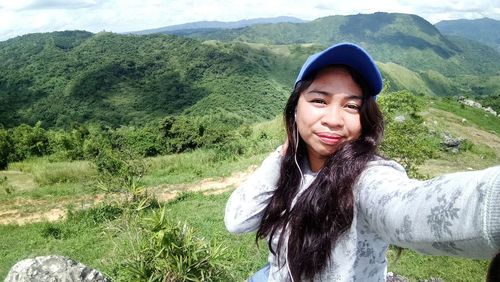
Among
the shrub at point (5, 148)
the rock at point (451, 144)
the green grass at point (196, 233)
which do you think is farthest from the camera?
the shrub at point (5, 148)

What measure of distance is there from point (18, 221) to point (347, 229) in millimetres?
10875

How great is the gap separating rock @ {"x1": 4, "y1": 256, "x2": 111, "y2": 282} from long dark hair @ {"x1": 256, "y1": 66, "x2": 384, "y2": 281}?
12.2 ft

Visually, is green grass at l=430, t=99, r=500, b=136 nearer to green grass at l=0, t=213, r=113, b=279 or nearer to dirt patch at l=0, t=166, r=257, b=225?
dirt patch at l=0, t=166, r=257, b=225

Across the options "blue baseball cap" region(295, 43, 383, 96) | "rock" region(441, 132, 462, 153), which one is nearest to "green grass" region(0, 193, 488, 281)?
"blue baseball cap" region(295, 43, 383, 96)

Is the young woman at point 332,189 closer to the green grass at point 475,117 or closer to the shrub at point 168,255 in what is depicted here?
the shrub at point 168,255

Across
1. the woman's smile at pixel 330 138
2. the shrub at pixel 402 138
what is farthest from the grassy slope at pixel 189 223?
the shrub at pixel 402 138

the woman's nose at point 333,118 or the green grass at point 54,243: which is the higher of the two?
the woman's nose at point 333,118

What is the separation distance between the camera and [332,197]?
1.20m

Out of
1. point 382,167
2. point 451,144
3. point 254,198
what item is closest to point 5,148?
point 451,144

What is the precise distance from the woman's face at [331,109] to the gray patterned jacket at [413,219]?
0.16 metres

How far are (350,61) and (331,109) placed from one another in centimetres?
17

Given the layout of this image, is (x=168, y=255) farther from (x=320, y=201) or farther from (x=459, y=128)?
(x=459, y=128)

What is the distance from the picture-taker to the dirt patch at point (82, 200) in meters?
10.2

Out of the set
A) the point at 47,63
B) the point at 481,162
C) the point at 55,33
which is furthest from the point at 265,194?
the point at 55,33
